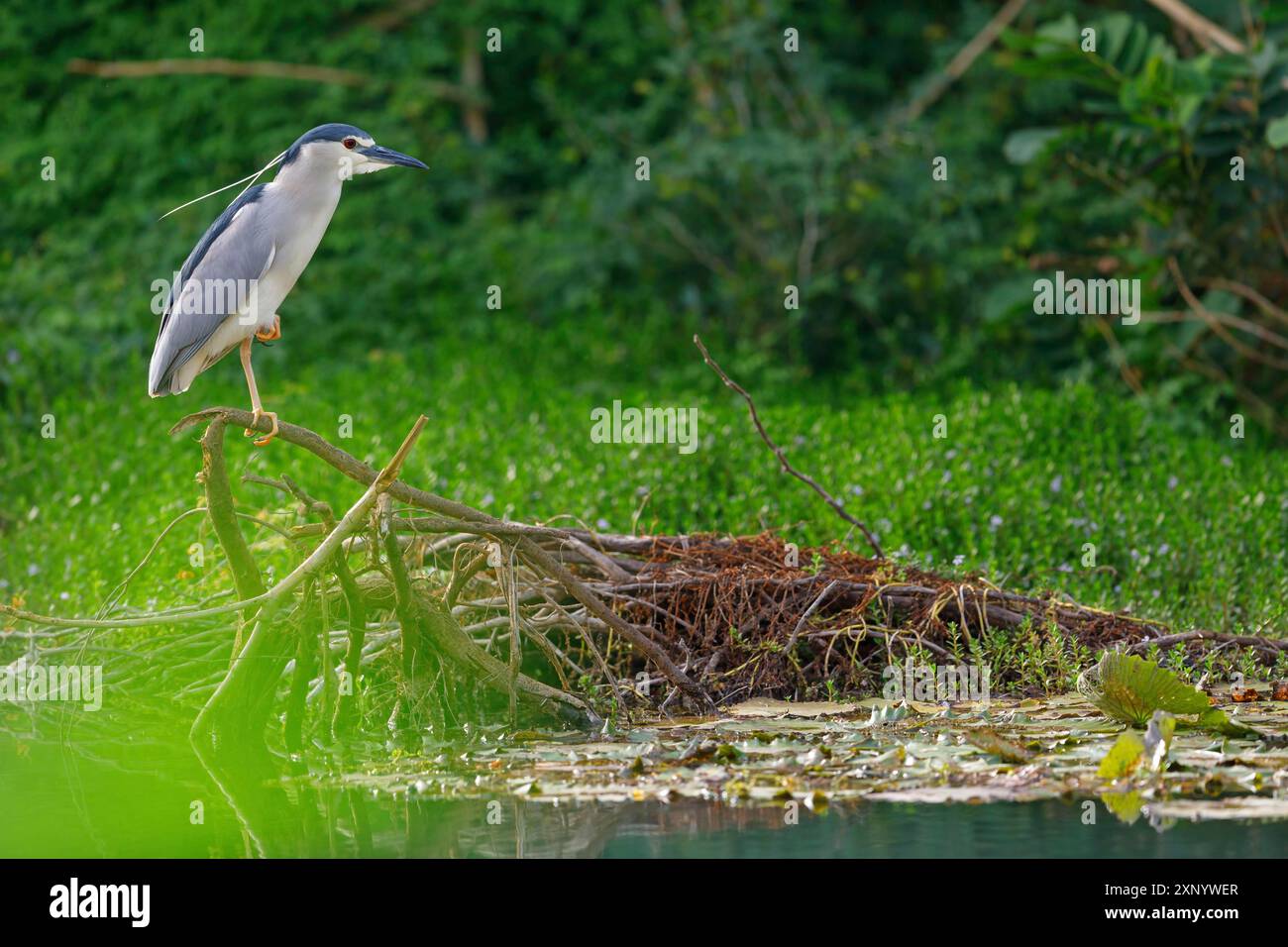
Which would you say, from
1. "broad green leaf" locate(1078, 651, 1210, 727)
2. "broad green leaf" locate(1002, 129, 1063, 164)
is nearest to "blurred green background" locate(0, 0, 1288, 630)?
"broad green leaf" locate(1002, 129, 1063, 164)

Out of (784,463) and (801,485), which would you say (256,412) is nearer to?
(784,463)

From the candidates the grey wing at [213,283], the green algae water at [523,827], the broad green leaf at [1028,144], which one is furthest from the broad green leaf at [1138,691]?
the broad green leaf at [1028,144]

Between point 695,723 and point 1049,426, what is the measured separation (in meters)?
3.95

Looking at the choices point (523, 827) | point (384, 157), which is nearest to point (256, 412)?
point (384, 157)

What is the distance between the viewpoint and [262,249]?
5.12m

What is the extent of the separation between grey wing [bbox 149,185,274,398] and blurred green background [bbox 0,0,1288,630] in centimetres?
148

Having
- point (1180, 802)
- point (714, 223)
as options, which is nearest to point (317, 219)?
point (1180, 802)

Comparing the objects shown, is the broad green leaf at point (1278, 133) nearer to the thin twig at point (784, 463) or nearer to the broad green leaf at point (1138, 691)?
the thin twig at point (784, 463)

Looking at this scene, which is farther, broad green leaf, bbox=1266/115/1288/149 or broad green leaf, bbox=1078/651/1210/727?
broad green leaf, bbox=1266/115/1288/149

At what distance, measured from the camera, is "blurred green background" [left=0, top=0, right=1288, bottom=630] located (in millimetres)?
7500

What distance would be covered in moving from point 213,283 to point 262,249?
0.22 m

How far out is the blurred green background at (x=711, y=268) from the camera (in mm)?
7500

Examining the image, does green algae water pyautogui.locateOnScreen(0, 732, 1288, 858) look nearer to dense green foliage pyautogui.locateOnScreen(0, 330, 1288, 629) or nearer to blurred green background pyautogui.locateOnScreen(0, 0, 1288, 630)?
dense green foliage pyautogui.locateOnScreen(0, 330, 1288, 629)
